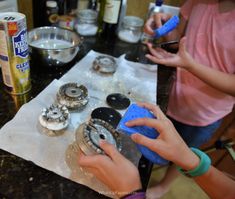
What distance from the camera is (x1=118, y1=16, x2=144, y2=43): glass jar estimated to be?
37.1 inches

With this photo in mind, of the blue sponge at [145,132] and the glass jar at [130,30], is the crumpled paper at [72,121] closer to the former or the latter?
the blue sponge at [145,132]

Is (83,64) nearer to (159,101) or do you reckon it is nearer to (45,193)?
(159,101)

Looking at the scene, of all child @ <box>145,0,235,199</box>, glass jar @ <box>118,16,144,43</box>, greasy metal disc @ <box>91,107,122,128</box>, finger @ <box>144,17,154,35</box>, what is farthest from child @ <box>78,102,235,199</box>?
glass jar @ <box>118,16,144,43</box>

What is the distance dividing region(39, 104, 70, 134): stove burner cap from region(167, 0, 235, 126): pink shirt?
42cm

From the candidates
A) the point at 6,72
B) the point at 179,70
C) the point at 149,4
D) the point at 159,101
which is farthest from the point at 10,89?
the point at 149,4

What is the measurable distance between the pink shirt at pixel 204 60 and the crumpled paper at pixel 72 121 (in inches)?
4.9

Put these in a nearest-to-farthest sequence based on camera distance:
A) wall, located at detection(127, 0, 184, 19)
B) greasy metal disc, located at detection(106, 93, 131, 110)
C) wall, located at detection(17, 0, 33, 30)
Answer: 1. greasy metal disc, located at detection(106, 93, 131, 110)
2. wall, located at detection(17, 0, 33, 30)
3. wall, located at detection(127, 0, 184, 19)

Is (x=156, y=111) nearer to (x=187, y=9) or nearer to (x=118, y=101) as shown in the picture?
(x=118, y=101)

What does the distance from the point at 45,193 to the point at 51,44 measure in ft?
1.65

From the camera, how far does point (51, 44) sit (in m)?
0.77

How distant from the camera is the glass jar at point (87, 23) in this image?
923mm

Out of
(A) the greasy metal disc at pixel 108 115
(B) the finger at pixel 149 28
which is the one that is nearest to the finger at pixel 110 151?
(A) the greasy metal disc at pixel 108 115

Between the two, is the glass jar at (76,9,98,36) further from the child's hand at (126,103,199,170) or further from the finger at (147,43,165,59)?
the child's hand at (126,103,199,170)

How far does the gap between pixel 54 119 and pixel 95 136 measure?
10cm
